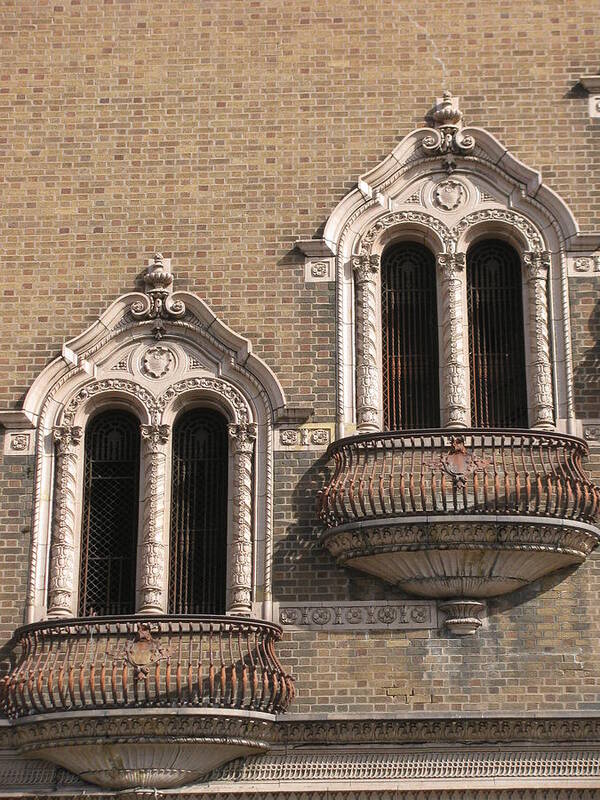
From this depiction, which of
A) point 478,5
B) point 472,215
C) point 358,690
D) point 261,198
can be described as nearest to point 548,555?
point 358,690

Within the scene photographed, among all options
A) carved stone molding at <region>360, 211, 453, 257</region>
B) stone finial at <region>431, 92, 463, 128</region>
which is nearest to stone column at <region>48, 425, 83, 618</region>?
carved stone molding at <region>360, 211, 453, 257</region>

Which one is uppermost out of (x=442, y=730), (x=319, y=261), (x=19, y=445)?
(x=319, y=261)

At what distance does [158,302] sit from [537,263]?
4536mm

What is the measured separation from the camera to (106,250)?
762 inches

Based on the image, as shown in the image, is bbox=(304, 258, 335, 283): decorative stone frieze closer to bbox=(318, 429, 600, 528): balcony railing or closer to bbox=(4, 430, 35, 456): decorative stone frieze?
bbox=(318, 429, 600, 528): balcony railing

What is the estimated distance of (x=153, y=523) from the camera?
59.1 feet

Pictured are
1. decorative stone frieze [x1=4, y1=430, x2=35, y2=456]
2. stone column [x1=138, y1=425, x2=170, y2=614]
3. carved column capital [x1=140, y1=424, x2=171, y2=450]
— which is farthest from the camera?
decorative stone frieze [x1=4, y1=430, x2=35, y2=456]

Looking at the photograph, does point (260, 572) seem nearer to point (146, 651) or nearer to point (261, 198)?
point (146, 651)

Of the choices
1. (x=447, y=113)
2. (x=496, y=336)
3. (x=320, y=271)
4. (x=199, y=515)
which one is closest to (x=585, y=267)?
(x=496, y=336)

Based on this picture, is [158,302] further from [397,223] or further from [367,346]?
[397,223]

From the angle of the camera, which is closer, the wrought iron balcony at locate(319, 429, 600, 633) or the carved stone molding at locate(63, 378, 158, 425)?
the wrought iron balcony at locate(319, 429, 600, 633)

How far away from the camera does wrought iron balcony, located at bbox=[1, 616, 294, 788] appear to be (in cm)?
1647

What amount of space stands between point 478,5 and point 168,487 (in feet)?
23.9

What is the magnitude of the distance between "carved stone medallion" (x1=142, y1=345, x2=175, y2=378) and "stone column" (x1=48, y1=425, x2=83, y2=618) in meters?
1.09
